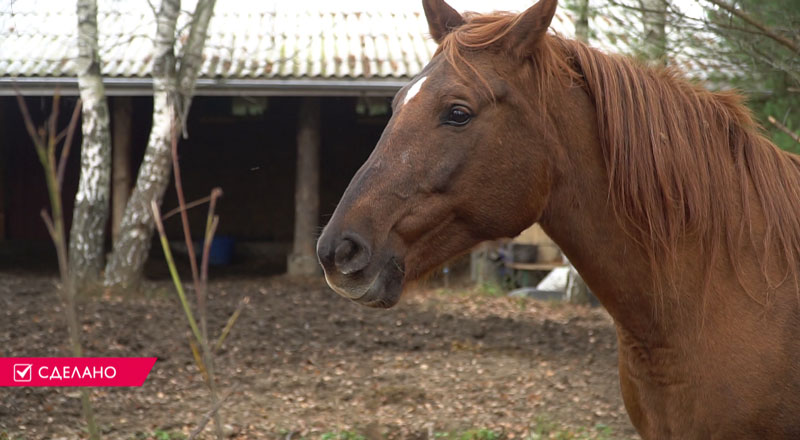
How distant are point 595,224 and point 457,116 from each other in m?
0.53

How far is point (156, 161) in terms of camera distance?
26.9 feet

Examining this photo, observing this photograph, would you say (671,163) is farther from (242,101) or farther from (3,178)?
(3,178)

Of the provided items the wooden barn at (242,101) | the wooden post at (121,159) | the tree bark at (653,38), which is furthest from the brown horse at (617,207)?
the wooden post at (121,159)

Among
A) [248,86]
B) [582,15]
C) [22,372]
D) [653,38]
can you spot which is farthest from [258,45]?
[22,372]

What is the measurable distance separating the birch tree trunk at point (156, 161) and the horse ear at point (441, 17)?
5973 millimetres

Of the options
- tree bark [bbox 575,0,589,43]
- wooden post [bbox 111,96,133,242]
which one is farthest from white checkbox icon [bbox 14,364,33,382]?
wooden post [bbox 111,96,133,242]

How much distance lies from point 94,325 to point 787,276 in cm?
562

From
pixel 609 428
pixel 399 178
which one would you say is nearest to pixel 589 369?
pixel 609 428

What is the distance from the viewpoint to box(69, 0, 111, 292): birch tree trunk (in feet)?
26.6

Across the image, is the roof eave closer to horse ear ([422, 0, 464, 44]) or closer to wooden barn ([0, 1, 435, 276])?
wooden barn ([0, 1, 435, 276])

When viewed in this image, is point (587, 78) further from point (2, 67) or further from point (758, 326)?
point (2, 67)

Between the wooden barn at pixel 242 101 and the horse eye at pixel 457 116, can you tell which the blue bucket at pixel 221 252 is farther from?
the horse eye at pixel 457 116

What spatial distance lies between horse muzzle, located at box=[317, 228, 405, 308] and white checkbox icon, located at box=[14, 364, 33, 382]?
3.53 m

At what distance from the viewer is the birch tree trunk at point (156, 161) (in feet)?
26.5
